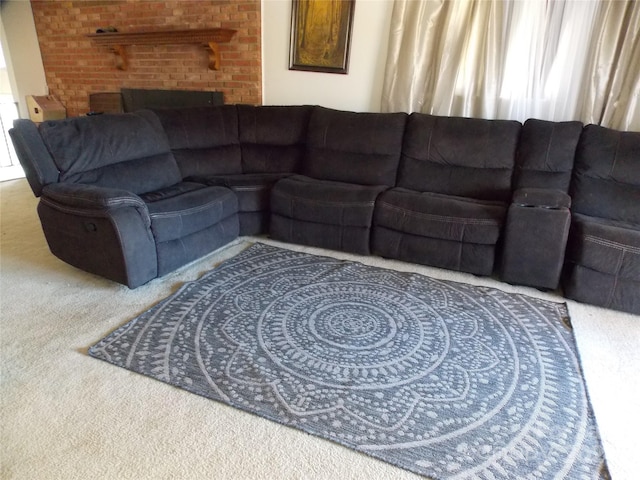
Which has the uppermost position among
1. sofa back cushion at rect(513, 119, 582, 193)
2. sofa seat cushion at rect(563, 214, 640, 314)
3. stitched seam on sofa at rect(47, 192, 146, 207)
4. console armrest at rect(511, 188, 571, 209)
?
sofa back cushion at rect(513, 119, 582, 193)

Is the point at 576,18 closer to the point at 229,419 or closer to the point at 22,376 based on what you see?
the point at 229,419

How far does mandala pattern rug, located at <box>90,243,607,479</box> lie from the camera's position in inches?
55.4

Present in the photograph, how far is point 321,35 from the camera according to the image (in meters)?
3.57

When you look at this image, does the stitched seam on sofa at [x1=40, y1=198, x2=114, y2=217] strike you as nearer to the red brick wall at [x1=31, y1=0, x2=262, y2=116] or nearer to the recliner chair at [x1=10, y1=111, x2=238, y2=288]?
the recliner chair at [x1=10, y1=111, x2=238, y2=288]

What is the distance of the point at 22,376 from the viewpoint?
1.65 metres

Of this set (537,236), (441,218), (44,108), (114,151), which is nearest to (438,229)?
(441,218)

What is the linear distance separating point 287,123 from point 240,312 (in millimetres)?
1929

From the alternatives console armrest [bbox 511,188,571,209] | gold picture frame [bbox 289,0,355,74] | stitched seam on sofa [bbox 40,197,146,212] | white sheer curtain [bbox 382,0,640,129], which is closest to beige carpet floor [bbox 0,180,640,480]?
stitched seam on sofa [bbox 40,197,146,212]

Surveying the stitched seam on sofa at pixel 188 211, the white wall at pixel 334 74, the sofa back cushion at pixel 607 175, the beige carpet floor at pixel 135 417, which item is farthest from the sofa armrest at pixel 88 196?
the sofa back cushion at pixel 607 175

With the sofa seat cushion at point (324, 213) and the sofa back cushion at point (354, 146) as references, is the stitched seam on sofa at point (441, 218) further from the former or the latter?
the sofa back cushion at point (354, 146)

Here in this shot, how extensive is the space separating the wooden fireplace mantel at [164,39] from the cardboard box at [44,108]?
1050 mm

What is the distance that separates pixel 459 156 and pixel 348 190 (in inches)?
33.6

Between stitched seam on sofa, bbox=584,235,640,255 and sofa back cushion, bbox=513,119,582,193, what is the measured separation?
0.58m

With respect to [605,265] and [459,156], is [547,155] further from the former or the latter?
[605,265]
